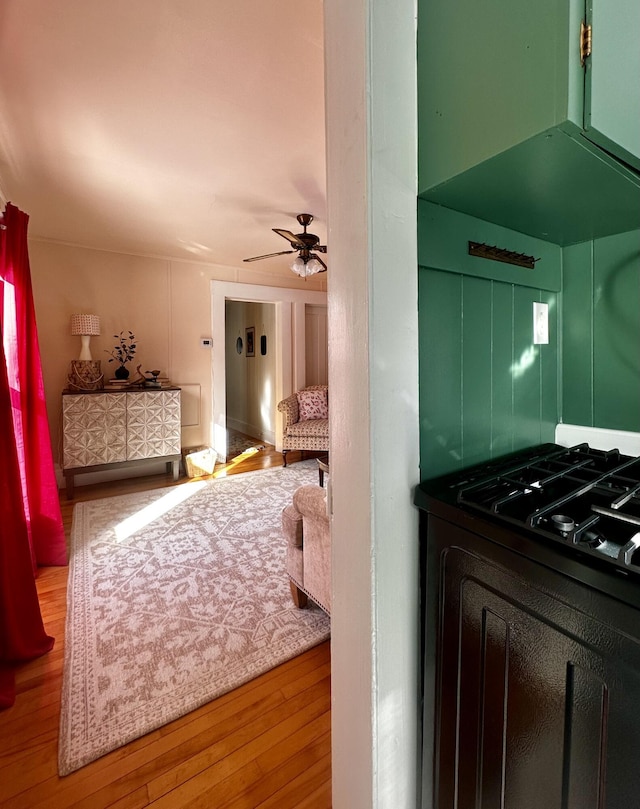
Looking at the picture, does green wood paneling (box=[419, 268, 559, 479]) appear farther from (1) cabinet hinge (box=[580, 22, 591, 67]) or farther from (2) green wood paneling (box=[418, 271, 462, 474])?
(1) cabinet hinge (box=[580, 22, 591, 67])

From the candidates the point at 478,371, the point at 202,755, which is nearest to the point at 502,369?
the point at 478,371

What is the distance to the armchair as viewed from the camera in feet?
14.7

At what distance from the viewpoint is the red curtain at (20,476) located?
1558 mm

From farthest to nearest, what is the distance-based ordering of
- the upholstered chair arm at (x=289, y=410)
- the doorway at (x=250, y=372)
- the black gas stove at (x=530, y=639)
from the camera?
the doorway at (x=250, y=372)
the upholstered chair arm at (x=289, y=410)
the black gas stove at (x=530, y=639)

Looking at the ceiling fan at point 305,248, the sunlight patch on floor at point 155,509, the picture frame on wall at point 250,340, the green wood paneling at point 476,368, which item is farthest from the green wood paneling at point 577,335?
the picture frame on wall at point 250,340

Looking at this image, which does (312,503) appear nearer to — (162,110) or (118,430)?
(162,110)

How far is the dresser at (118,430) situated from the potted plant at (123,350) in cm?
47

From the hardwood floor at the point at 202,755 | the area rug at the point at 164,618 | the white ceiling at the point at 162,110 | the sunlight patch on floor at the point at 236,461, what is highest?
the white ceiling at the point at 162,110

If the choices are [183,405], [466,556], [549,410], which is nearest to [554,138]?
[466,556]

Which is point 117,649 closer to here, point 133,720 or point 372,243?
point 133,720

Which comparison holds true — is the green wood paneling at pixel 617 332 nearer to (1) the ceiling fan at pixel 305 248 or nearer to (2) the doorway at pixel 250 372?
(1) the ceiling fan at pixel 305 248

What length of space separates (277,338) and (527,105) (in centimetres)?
481

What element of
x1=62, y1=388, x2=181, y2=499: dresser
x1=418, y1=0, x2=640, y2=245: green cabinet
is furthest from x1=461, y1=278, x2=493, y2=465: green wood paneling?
x1=62, y1=388, x2=181, y2=499: dresser

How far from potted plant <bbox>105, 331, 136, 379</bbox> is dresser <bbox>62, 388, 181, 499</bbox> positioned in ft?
1.56
